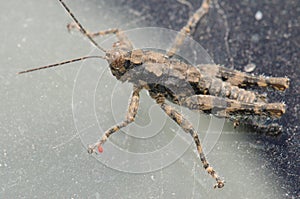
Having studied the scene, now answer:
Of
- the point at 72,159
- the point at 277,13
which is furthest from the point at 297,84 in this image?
the point at 72,159

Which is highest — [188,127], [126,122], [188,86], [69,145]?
[188,86]

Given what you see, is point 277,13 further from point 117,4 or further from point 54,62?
point 54,62

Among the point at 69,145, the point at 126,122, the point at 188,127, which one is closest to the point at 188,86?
the point at 188,127

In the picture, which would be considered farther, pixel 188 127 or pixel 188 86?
pixel 188 86

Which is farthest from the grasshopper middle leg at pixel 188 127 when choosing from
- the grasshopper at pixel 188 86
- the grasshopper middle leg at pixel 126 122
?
the grasshopper middle leg at pixel 126 122

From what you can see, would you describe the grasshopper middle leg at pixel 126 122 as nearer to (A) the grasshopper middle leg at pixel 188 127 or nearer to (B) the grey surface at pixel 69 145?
(B) the grey surface at pixel 69 145

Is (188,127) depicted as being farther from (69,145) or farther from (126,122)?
(69,145)

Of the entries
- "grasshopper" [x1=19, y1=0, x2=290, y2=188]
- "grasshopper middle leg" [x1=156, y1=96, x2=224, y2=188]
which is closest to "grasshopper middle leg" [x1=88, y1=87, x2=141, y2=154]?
"grasshopper" [x1=19, y1=0, x2=290, y2=188]
